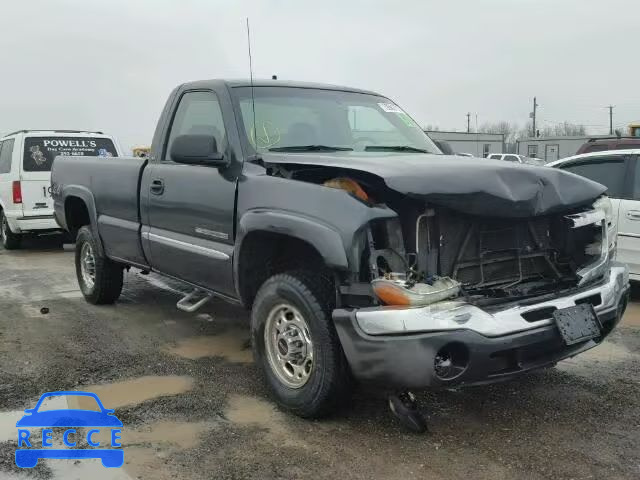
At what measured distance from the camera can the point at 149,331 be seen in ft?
18.4

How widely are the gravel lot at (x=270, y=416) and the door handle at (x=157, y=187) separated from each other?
1.28 meters

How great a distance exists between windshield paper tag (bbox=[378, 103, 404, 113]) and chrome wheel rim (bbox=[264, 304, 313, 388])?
7.15 feet

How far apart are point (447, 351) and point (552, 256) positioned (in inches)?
45.9

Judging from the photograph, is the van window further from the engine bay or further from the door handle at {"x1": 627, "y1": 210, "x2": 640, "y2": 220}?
the door handle at {"x1": 627, "y1": 210, "x2": 640, "y2": 220}

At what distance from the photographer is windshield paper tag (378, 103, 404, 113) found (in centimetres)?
513

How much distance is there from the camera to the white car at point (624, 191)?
6.41 m

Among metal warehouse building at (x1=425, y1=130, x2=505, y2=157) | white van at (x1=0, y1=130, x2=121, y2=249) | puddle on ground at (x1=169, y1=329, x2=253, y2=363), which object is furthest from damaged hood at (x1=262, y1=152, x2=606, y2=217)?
metal warehouse building at (x1=425, y1=130, x2=505, y2=157)

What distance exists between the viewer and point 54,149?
10.5 metres

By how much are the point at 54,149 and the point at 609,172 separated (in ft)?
28.0

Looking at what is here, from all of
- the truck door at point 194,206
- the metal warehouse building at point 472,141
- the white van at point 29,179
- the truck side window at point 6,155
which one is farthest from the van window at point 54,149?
the metal warehouse building at point 472,141

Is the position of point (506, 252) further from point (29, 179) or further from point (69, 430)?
point (29, 179)

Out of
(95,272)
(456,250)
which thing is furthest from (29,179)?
(456,250)

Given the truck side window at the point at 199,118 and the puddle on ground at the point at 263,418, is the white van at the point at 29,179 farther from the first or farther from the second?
the puddle on ground at the point at 263,418

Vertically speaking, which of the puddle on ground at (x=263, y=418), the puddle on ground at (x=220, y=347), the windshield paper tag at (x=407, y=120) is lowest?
the puddle on ground at (x=220, y=347)
